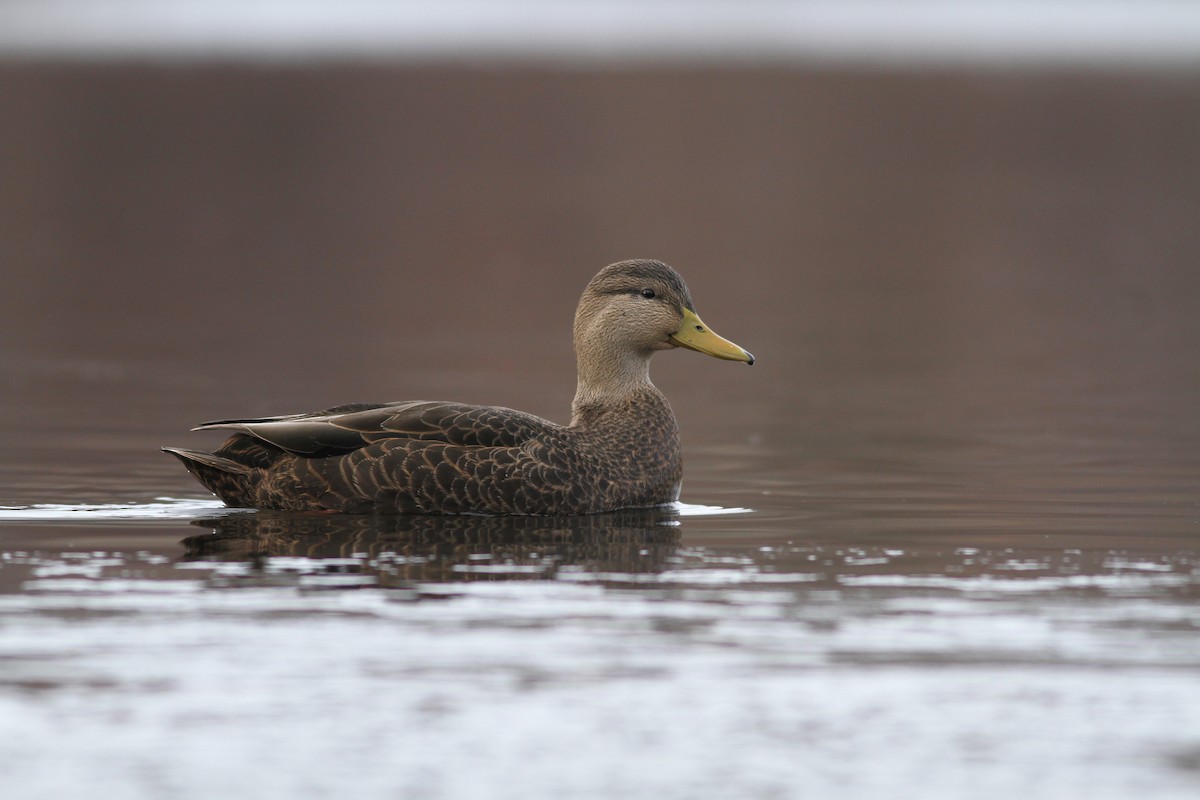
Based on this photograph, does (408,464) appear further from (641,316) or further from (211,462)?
(641,316)

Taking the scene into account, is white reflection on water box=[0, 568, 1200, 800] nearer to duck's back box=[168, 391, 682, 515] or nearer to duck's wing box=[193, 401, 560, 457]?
duck's back box=[168, 391, 682, 515]

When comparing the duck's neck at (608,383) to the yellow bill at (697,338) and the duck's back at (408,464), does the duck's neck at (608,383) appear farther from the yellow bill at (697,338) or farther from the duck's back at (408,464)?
the duck's back at (408,464)

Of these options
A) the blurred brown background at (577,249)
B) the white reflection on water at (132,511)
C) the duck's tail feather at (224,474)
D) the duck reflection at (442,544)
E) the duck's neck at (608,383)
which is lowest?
the duck reflection at (442,544)

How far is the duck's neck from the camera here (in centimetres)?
1053

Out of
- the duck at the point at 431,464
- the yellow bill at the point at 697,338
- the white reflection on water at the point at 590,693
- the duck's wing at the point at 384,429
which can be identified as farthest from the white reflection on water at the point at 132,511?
the white reflection on water at the point at 590,693

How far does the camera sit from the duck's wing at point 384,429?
9.49 m

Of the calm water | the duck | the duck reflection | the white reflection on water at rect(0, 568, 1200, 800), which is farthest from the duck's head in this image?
the white reflection on water at rect(0, 568, 1200, 800)

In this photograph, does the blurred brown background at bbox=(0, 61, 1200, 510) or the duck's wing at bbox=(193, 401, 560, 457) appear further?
the blurred brown background at bbox=(0, 61, 1200, 510)

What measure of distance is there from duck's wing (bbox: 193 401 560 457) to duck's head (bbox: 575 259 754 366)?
1.15m

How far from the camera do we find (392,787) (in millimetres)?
5262

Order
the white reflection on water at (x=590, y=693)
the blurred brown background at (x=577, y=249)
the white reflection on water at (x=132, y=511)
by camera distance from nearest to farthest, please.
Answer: the white reflection on water at (x=590, y=693)
the white reflection on water at (x=132, y=511)
the blurred brown background at (x=577, y=249)

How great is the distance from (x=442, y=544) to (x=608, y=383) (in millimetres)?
2184

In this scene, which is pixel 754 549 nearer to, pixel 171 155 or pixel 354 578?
pixel 354 578

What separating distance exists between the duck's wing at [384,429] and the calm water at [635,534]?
1.33 feet
